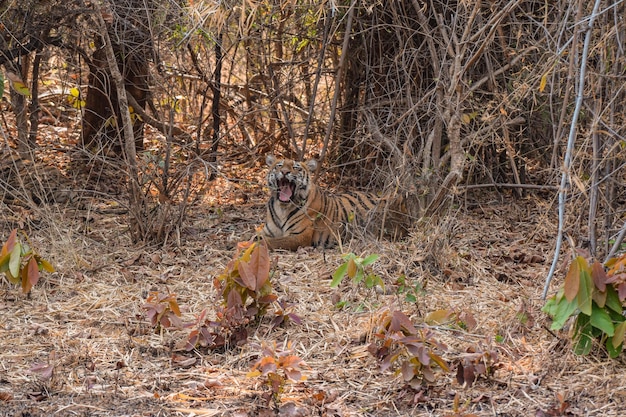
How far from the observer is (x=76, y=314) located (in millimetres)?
5434

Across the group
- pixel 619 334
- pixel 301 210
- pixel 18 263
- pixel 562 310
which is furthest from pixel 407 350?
pixel 301 210

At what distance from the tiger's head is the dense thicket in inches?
10.1

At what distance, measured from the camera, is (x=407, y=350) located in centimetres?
423

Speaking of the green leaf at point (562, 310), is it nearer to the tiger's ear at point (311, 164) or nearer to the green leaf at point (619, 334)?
the green leaf at point (619, 334)

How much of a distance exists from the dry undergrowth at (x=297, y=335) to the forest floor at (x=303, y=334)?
1 cm

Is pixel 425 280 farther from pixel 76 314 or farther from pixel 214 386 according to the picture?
pixel 76 314

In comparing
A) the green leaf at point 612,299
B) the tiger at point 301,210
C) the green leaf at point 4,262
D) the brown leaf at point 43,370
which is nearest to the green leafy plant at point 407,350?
the green leaf at point 612,299

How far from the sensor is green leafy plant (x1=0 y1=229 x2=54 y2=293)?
4.74 meters

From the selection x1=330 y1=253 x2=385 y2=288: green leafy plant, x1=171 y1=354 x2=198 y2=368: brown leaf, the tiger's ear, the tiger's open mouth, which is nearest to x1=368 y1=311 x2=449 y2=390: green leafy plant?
x1=330 y1=253 x2=385 y2=288: green leafy plant

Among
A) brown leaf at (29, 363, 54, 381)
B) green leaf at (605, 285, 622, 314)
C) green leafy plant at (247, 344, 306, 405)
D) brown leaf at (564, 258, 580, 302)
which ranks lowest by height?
brown leaf at (29, 363, 54, 381)

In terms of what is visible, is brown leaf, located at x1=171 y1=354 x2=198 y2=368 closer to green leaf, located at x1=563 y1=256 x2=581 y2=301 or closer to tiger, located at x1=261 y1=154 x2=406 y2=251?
green leaf, located at x1=563 y1=256 x2=581 y2=301

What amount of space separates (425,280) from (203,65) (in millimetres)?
4033

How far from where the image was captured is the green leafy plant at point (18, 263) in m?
4.74

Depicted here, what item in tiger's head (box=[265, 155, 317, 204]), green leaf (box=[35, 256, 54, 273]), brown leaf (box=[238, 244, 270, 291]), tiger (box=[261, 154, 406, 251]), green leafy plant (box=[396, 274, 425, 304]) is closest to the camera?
brown leaf (box=[238, 244, 270, 291])
